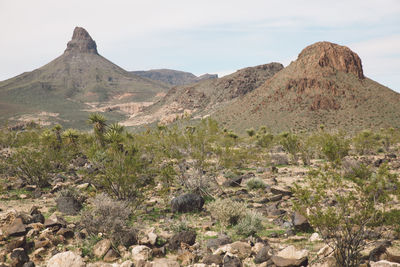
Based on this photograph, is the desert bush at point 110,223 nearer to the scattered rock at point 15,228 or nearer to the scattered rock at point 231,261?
the scattered rock at point 15,228

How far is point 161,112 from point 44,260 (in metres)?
119

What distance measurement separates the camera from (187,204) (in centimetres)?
1147

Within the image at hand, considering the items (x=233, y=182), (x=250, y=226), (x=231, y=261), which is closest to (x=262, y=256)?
(x=231, y=261)

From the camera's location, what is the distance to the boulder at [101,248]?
7.20 meters

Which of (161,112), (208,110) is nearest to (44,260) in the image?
(208,110)

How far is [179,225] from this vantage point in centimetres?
890

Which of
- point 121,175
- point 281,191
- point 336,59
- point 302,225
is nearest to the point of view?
point 302,225

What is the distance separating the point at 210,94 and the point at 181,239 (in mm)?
115125

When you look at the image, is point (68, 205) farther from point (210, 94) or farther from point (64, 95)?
point (64, 95)

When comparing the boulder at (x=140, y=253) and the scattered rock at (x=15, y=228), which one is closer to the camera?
the boulder at (x=140, y=253)

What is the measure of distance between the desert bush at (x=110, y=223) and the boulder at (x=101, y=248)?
0.20 m

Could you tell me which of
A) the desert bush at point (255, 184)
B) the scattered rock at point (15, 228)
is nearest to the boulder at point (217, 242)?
the scattered rock at point (15, 228)

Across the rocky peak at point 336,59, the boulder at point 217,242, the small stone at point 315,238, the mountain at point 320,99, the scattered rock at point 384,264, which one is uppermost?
the rocky peak at point 336,59

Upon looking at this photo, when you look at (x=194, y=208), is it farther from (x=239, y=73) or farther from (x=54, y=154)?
(x=239, y=73)
